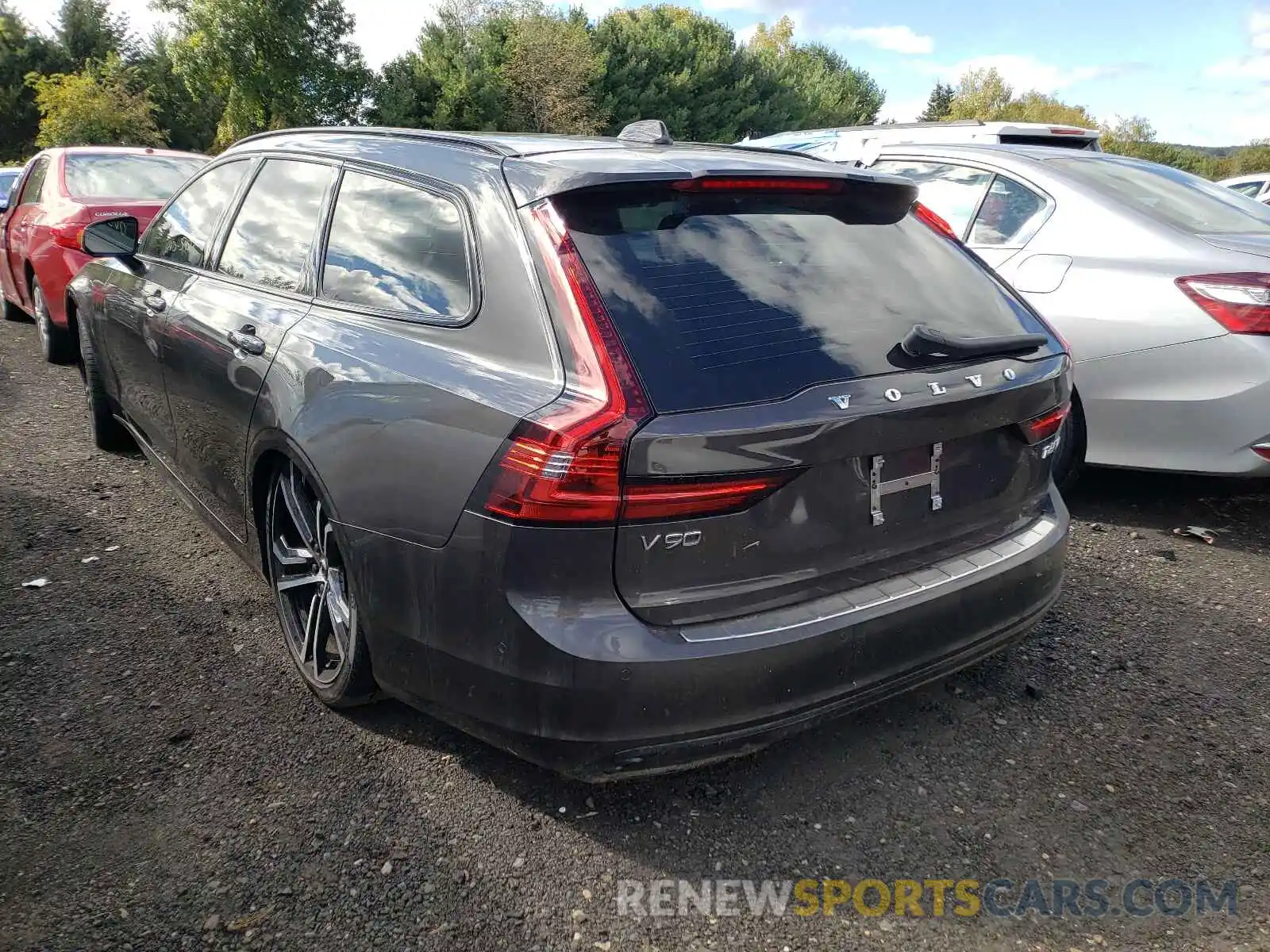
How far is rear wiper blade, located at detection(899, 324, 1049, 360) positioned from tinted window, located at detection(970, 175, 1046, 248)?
2332mm

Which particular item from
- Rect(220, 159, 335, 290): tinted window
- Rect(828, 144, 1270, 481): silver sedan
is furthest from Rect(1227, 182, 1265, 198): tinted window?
Rect(220, 159, 335, 290): tinted window

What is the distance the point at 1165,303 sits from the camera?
404 cm

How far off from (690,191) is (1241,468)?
302 cm

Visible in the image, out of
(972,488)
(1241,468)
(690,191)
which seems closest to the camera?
(690,191)

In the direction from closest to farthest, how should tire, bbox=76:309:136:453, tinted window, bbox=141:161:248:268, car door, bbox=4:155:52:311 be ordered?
tinted window, bbox=141:161:248:268 < tire, bbox=76:309:136:453 < car door, bbox=4:155:52:311

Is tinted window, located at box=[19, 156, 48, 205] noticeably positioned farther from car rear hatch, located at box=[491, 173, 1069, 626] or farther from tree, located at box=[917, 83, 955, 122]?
tree, located at box=[917, 83, 955, 122]

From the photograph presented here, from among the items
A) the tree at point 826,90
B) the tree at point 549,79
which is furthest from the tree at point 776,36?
the tree at point 549,79

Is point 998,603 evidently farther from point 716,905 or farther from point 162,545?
point 162,545

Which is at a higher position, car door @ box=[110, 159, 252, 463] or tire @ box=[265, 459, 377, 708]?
car door @ box=[110, 159, 252, 463]

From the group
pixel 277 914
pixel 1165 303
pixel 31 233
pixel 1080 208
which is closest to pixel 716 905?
pixel 277 914

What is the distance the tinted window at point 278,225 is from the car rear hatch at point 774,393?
105 cm

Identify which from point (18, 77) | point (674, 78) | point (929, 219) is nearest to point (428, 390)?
point (929, 219)

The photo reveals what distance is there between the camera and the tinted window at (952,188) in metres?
4.96

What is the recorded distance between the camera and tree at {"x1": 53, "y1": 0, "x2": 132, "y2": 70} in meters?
44.3
